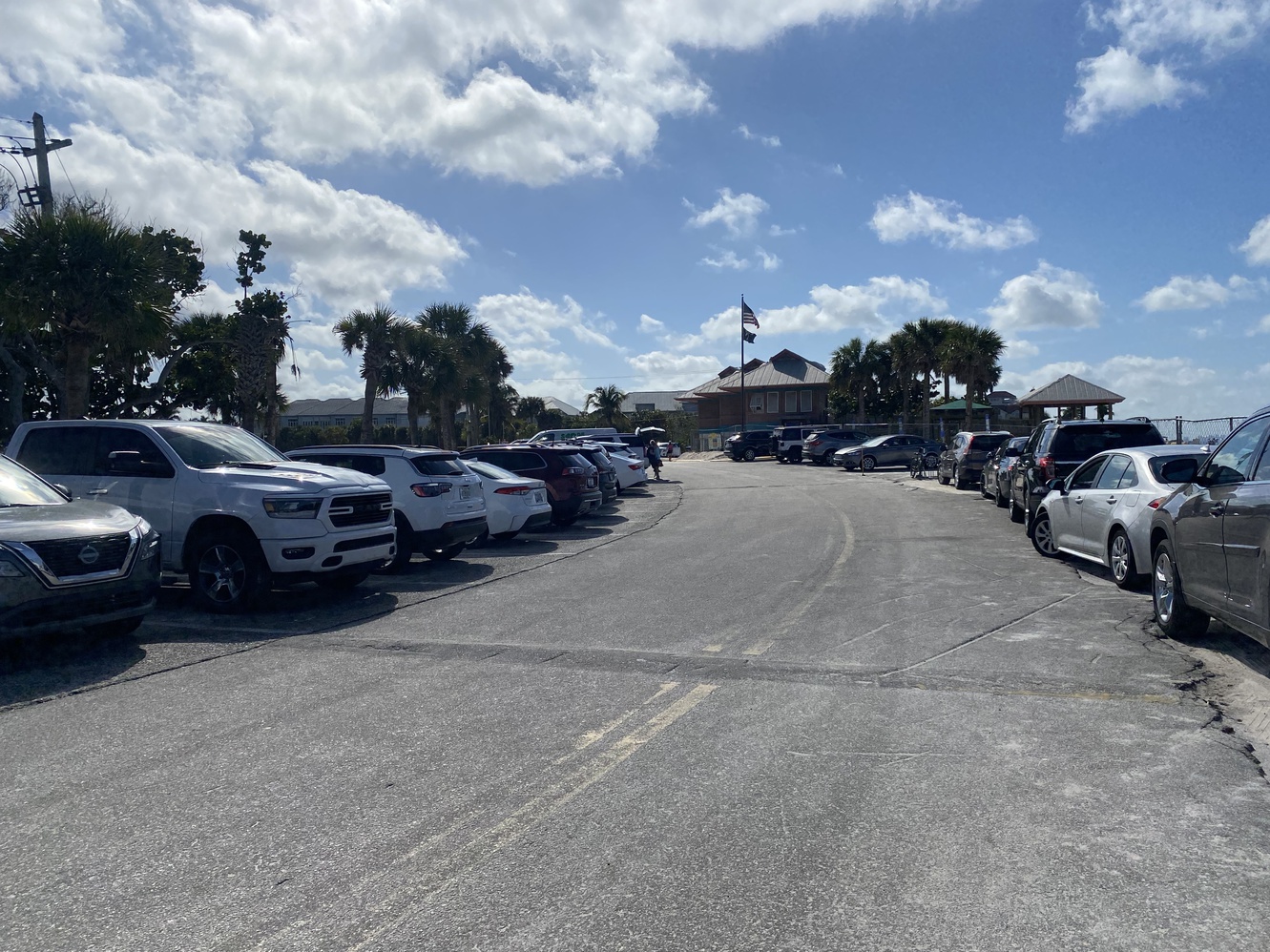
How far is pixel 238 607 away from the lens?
9.88 meters

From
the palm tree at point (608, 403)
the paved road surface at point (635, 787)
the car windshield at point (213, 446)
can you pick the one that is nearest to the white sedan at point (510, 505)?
the car windshield at point (213, 446)

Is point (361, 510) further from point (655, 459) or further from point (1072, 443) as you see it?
point (655, 459)

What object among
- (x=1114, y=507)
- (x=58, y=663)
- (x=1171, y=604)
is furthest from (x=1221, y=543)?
(x=58, y=663)

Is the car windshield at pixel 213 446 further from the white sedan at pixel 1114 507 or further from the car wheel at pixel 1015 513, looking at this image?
the car wheel at pixel 1015 513

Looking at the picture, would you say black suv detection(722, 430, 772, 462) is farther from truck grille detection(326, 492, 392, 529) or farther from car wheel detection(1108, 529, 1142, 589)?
truck grille detection(326, 492, 392, 529)

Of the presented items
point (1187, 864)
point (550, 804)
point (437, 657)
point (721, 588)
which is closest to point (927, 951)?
point (1187, 864)

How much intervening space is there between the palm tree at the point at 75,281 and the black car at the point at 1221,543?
16.5 m

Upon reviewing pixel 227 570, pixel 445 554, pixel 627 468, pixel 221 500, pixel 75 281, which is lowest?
pixel 445 554

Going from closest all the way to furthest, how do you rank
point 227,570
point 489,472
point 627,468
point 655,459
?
1. point 227,570
2. point 489,472
3. point 627,468
4. point 655,459

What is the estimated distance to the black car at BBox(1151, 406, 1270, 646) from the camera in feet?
20.6

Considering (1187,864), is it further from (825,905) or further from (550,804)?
(550,804)

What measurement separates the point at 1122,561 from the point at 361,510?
804 centimetres

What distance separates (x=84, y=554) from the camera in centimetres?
763

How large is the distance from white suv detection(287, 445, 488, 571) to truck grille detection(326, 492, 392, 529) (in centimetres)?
182
